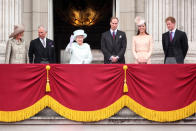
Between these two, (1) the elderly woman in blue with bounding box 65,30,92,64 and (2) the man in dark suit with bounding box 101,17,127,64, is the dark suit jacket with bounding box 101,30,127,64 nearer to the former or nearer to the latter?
(2) the man in dark suit with bounding box 101,17,127,64

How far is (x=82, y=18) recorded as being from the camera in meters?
23.2

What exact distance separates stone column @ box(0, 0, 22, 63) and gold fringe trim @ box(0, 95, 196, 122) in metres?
4.44

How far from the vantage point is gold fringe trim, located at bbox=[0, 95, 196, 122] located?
14359 mm

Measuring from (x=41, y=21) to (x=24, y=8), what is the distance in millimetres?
684

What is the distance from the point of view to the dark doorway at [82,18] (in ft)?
75.2

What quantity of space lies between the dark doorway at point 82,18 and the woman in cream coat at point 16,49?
751 cm

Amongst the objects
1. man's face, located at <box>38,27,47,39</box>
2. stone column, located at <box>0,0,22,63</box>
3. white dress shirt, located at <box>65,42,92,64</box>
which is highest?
stone column, located at <box>0,0,22,63</box>

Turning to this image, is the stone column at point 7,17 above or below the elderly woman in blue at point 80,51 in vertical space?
above

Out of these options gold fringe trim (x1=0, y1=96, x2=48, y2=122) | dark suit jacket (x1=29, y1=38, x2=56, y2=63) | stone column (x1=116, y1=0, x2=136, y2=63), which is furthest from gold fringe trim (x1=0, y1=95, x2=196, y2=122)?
stone column (x1=116, y1=0, x2=136, y2=63)

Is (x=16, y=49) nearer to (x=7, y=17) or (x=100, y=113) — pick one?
(x=100, y=113)

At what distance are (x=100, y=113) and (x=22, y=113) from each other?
1835 mm

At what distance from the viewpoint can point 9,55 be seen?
49.8 feet

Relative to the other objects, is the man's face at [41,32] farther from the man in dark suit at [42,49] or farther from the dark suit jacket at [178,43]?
the dark suit jacket at [178,43]

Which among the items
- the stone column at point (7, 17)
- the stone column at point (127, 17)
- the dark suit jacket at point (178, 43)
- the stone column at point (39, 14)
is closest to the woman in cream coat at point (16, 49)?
the stone column at point (7, 17)
